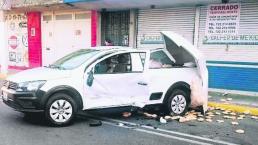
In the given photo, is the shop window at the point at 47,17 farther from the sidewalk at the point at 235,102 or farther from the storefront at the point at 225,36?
the sidewalk at the point at 235,102

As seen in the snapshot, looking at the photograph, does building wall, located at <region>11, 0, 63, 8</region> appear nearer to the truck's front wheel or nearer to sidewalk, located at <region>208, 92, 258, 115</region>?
sidewalk, located at <region>208, 92, 258, 115</region>

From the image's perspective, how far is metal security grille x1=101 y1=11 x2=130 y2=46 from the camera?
15742 millimetres

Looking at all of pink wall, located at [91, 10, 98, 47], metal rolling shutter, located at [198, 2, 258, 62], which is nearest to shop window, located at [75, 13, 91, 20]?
pink wall, located at [91, 10, 98, 47]

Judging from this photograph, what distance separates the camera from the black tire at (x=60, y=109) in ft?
24.5

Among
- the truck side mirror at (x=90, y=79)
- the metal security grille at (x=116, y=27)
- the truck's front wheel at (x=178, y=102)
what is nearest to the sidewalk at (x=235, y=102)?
the truck's front wheel at (x=178, y=102)

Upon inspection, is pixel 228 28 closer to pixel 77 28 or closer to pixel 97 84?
pixel 97 84

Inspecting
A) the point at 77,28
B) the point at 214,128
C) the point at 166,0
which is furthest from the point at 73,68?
the point at 77,28

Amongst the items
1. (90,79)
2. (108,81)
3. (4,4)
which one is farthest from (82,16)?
(90,79)

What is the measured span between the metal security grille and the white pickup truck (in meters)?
6.38

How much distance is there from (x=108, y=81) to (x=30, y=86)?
1.55 meters

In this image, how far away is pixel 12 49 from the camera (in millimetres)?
21391

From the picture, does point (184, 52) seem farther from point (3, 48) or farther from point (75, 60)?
point (3, 48)

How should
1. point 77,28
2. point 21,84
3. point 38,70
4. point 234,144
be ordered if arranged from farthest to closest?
point 77,28 → point 38,70 → point 21,84 → point 234,144

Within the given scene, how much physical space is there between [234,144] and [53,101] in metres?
3.40
